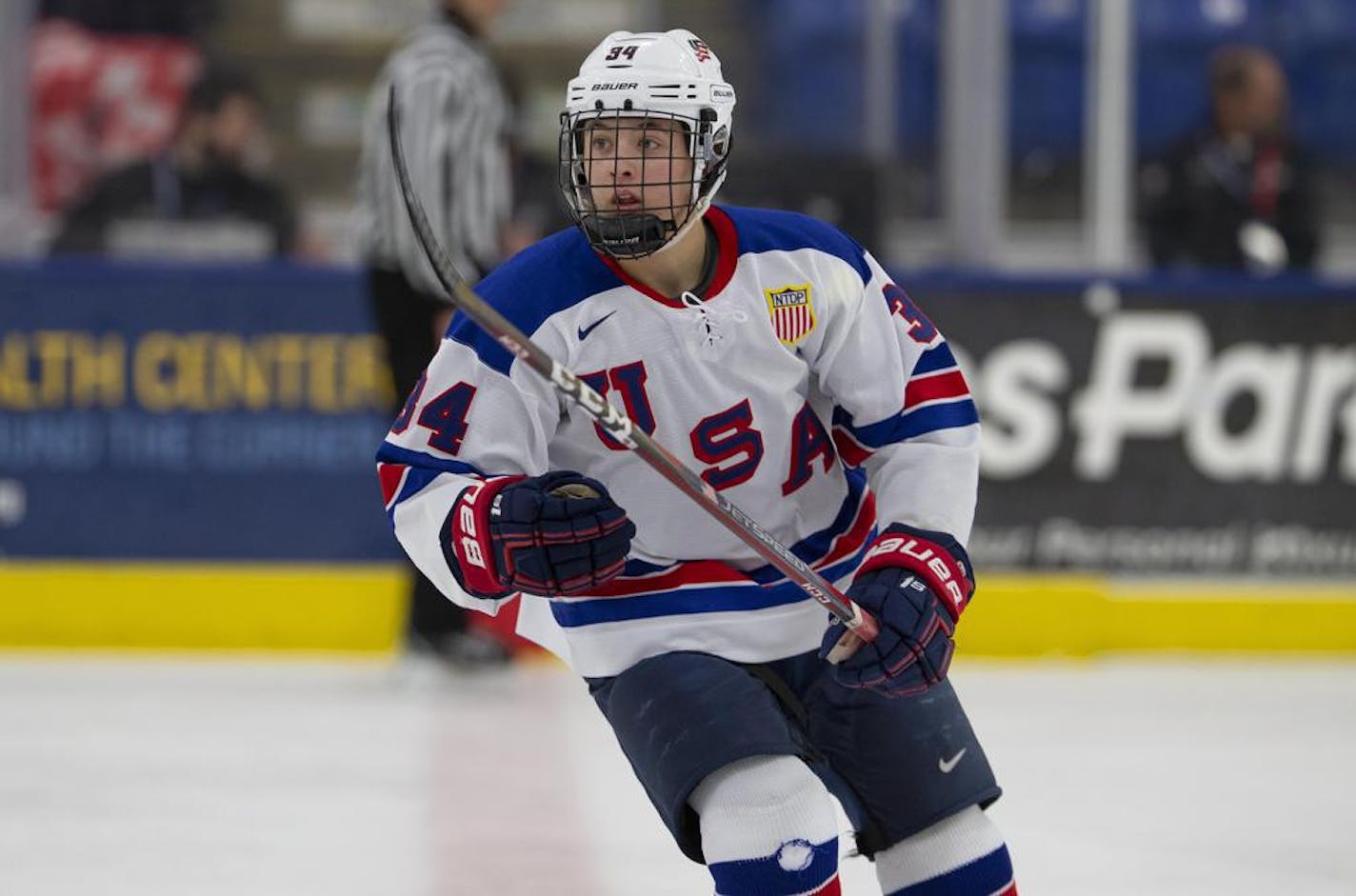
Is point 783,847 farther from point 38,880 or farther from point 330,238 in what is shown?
point 330,238

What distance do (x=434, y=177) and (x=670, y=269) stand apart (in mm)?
2133

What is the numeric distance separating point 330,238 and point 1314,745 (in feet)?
8.71

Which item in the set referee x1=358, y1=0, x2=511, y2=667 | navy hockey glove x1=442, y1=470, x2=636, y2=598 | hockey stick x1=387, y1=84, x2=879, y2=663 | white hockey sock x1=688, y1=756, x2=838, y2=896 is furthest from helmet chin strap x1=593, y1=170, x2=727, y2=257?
referee x1=358, y1=0, x2=511, y2=667

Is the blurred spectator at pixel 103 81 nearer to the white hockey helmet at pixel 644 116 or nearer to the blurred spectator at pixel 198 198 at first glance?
the blurred spectator at pixel 198 198

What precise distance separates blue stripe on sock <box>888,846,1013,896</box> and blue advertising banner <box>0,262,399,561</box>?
10.4 feet

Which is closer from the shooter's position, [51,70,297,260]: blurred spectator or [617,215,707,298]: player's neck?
[617,215,707,298]: player's neck

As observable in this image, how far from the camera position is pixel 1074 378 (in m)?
5.24

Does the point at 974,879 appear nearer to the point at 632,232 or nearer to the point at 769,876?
the point at 769,876

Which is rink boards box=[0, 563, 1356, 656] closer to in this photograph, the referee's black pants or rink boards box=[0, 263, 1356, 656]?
rink boards box=[0, 263, 1356, 656]

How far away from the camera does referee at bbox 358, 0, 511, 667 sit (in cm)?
429

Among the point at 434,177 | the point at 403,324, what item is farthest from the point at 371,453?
the point at 434,177

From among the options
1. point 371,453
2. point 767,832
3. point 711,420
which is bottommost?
point 371,453

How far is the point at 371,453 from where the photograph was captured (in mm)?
5207

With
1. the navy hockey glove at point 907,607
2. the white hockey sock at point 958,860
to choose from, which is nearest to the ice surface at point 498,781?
the white hockey sock at point 958,860
